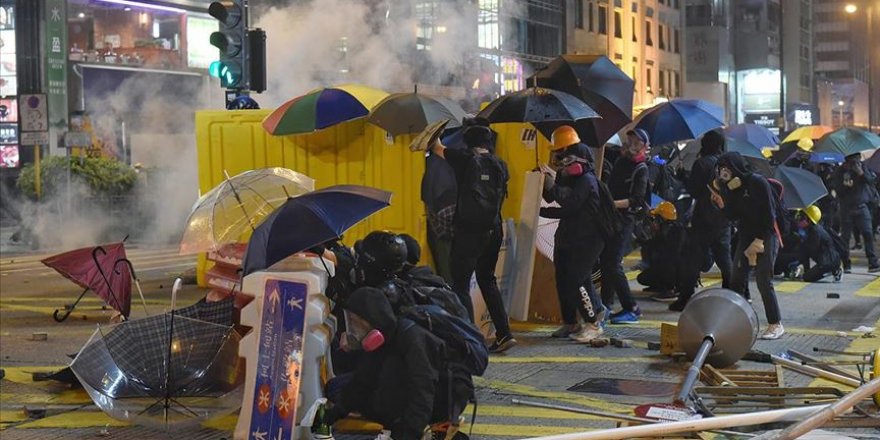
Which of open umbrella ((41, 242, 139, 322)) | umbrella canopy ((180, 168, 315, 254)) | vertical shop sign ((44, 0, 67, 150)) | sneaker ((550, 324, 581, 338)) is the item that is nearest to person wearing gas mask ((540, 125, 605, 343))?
sneaker ((550, 324, 581, 338))

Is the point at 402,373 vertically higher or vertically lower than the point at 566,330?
higher

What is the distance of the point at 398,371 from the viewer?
5.02 meters

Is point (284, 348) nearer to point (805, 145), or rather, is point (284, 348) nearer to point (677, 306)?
point (677, 306)

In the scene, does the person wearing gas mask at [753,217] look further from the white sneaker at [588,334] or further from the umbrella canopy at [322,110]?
the umbrella canopy at [322,110]

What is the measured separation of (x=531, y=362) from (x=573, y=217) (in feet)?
3.83

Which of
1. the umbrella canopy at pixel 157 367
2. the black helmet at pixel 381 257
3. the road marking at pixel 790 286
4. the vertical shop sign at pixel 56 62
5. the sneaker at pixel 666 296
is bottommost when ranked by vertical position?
the road marking at pixel 790 286

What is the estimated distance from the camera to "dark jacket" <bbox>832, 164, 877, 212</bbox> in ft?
46.7

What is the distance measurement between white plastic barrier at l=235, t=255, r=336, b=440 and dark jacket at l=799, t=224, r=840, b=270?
8600 millimetres

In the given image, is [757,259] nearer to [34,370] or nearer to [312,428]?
[312,428]

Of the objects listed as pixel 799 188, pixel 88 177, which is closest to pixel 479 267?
pixel 799 188

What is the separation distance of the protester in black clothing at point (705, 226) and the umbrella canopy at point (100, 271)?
524 centimetres

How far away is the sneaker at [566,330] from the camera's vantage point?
8797 millimetres

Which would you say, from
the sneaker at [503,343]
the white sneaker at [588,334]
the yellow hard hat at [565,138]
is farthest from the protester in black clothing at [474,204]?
the white sneaker at [588,334]

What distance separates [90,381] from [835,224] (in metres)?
13.2
